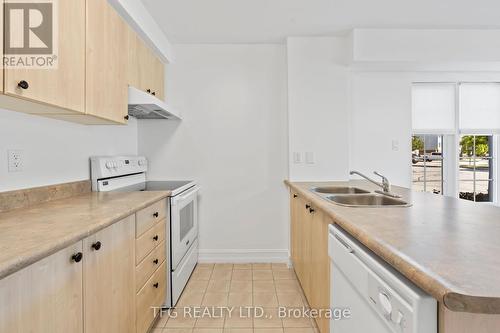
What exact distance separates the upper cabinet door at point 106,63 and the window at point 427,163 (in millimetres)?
3139

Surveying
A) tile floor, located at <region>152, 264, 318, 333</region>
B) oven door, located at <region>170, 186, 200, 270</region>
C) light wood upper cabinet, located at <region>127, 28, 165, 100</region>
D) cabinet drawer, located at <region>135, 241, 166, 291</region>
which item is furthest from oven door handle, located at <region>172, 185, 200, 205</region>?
light wood upper cabinet, located at <region>127, 28, 165, 100</region>

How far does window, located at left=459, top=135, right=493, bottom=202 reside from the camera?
11.5 ft

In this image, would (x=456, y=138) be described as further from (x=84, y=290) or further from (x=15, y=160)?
(x=15, y=160)

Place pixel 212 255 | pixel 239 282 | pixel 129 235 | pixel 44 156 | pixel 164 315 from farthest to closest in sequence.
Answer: pixel 212 255
pixel 239 282
pixel 164 315
pixel 44 156
pixel 129 235

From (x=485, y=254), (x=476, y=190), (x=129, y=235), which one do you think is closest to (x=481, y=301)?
(x=485, y=254)

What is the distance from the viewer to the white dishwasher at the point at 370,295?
0.69 m

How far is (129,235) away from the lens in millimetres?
1548

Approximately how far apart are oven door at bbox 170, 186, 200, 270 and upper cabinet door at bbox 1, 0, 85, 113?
1.05 metres

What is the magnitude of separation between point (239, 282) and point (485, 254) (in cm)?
225

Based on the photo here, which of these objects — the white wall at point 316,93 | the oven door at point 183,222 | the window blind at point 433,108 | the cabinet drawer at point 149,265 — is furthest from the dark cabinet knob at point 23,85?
the window blind at point 433,108

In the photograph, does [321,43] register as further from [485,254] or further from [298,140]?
[485,254]

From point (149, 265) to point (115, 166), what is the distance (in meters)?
1.01

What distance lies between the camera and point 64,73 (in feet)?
4.53

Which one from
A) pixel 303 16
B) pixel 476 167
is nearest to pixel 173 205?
pixel 303 16
